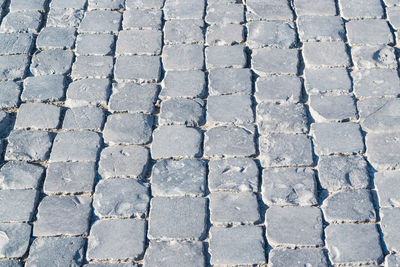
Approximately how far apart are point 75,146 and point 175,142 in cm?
66

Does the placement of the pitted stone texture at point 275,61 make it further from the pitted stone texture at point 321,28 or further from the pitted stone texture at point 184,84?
the pitted stone texture at point 184,84

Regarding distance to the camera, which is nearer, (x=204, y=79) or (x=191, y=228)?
(x=191, y=228)

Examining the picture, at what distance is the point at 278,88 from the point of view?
3.79 metres

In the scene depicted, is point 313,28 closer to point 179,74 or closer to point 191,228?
point 179,74

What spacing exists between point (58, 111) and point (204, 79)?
106 centimetres

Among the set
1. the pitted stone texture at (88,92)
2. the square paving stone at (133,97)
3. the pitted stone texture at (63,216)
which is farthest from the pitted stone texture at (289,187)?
the pitted stone texture at (88,92)

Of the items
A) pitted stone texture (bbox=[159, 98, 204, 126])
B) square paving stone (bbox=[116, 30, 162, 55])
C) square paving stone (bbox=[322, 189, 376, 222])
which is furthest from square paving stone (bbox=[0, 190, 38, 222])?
square paving stone (bbox=[322, 189, 376, 222])

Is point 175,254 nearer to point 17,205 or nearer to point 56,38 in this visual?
point 17,205

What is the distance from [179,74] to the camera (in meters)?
3.93

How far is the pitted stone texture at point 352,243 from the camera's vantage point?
A: 2936mm

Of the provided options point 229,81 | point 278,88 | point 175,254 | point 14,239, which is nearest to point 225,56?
point 229,81

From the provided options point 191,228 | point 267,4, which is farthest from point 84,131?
point 267,4

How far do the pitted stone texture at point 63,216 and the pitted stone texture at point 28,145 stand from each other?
14.1 inches

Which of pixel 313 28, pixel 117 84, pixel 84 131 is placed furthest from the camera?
pixel 313 28
